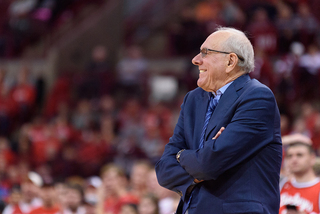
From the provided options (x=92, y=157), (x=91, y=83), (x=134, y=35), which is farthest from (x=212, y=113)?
(x=134, y=35)

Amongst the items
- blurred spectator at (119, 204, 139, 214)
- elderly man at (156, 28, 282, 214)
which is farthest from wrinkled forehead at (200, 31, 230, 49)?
blurred spectator at (119, 204, 139, 214)

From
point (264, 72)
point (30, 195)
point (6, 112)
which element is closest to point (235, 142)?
point (30, 195)

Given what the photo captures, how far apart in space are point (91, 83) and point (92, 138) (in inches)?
73.5

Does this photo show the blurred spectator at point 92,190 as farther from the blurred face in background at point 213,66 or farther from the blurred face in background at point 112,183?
the blurred face in background at point 213,66

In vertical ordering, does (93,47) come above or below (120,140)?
above

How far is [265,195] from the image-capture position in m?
2.34

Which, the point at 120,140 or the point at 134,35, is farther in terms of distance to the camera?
the point at 134,35

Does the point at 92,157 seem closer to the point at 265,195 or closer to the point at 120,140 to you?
the point at 120,140

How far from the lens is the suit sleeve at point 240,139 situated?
2.31 meters

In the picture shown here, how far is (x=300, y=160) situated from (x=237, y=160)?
2.16 meters

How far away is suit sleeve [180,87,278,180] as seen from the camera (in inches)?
90.9

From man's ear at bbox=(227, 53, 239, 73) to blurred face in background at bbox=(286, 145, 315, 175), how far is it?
2055 mm

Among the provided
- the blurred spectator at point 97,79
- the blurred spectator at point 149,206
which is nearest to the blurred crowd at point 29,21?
the blurred spectator at point 97,79

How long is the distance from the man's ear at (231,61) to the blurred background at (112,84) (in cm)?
339
